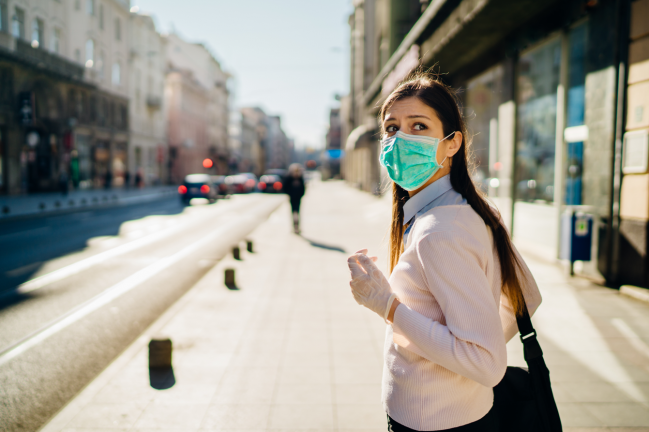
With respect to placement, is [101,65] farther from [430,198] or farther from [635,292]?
[430,198]

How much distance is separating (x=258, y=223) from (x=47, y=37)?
21.4 meters

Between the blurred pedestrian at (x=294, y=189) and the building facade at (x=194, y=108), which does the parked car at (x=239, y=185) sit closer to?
the building facade at (x=194, y=108)

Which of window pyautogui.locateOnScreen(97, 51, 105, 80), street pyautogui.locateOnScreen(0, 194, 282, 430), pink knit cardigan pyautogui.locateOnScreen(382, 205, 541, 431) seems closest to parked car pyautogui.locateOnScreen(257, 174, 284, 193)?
window pyautogui.locateOnScreen(97, 51, 105, 80)

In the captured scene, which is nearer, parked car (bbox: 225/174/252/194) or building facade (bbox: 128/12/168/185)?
parked car (bbox: 225/174/252/194)

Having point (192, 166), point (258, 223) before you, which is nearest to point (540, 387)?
point (258, 223)

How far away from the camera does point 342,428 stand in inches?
133

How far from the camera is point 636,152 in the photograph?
6832mm

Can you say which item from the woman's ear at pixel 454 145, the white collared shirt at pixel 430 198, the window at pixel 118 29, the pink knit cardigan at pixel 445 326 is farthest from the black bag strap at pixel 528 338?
the window at pixel 118 29

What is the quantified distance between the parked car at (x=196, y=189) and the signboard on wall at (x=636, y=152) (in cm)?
2530

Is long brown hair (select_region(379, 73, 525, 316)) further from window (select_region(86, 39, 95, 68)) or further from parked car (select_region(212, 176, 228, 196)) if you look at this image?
window (select_region(86, 39, 95, 68))

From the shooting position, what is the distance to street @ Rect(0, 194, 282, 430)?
4.36m

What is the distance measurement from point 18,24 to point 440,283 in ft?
106

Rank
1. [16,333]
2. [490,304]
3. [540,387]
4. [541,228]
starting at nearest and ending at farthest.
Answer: [490,304]
[540,387]
[16,333]
[541,228]

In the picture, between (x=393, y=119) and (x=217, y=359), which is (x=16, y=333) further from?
(x=393, y=119)
